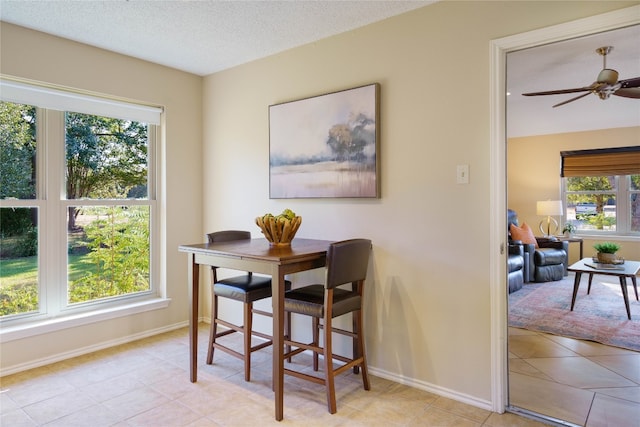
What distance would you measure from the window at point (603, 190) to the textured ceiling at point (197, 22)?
216 inches

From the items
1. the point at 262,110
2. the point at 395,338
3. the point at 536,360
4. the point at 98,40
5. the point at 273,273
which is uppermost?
the point at 98,40

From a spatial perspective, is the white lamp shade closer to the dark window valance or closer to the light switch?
the dark window valance

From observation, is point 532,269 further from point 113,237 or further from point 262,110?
point 113,237

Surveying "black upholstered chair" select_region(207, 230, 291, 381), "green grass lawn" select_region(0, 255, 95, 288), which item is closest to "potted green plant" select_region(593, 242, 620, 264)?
"black upholstered chair" select_region(207, 230, 291, 381)

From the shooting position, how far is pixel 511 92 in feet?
14.7

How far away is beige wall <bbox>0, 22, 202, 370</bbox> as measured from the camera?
2.74 metres

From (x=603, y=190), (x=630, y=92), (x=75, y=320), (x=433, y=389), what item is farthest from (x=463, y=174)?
(x=603, y=190)

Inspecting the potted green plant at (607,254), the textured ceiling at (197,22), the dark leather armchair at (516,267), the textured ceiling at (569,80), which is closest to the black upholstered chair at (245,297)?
the textured ceiling at (197,22)

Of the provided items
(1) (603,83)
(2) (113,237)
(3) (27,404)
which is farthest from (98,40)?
(1) (603,83)

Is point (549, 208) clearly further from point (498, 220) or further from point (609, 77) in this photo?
point (498, 220)

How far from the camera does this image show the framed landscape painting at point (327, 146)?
263cm

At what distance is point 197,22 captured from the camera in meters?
2.64

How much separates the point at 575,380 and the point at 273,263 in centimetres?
216

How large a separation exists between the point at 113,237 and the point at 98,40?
61.8 inches
